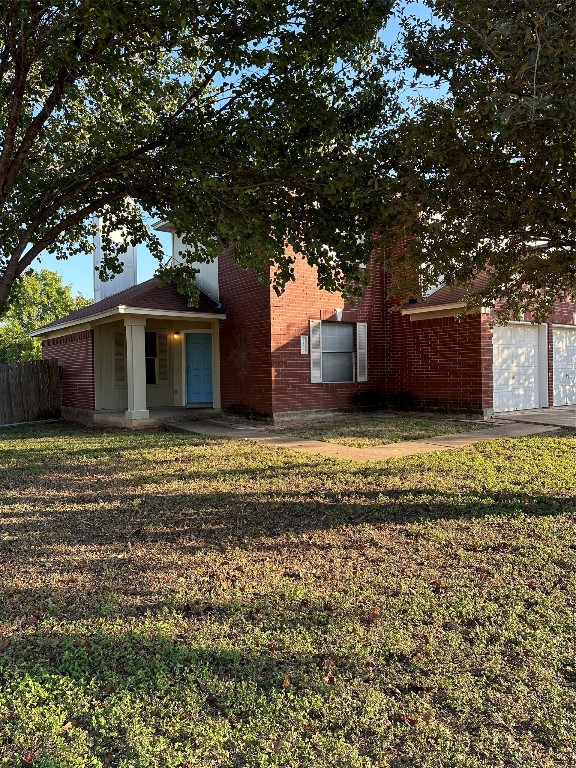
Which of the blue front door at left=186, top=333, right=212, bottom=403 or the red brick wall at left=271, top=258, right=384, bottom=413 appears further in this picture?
the blue front door at left=186, top=333, right=212, bottom=403

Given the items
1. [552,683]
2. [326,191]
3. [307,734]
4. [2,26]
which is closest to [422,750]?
[307,734]

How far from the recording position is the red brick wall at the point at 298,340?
45.0 ft

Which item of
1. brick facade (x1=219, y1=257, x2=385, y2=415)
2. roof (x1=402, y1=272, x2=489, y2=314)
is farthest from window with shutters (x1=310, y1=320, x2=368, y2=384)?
roof (x1=402, y1=272, x2=489, y2=314)

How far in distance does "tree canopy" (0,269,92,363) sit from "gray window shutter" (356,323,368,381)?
102 feet

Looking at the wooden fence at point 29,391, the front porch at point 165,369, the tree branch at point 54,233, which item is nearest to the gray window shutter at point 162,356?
the front porch at point 165,369

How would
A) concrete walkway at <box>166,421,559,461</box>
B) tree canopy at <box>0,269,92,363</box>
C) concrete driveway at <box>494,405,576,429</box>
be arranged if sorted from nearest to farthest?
concrete walkway at <box>166,421,559,461</box> < concrete driveway at <box>494,405,576,429</box> < tree canopy at <box>0,269,92,363</box>

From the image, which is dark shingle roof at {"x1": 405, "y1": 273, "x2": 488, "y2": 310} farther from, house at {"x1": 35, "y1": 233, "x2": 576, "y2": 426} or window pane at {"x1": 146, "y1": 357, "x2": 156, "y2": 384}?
window pane at {"x1": 146, "y1": 357, "x2": 156, "y2": 384}

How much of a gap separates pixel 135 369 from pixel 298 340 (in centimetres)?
424

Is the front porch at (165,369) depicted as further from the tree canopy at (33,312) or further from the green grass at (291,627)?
the tree canopy at (33,312)

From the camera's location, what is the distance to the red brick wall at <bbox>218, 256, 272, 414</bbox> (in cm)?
1376

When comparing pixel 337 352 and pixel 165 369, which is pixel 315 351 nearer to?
pixel 337 352

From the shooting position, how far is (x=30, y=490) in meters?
7.35

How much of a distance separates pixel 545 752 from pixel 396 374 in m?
13.8

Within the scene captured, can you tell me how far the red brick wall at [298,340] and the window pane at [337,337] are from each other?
0.81 ft
